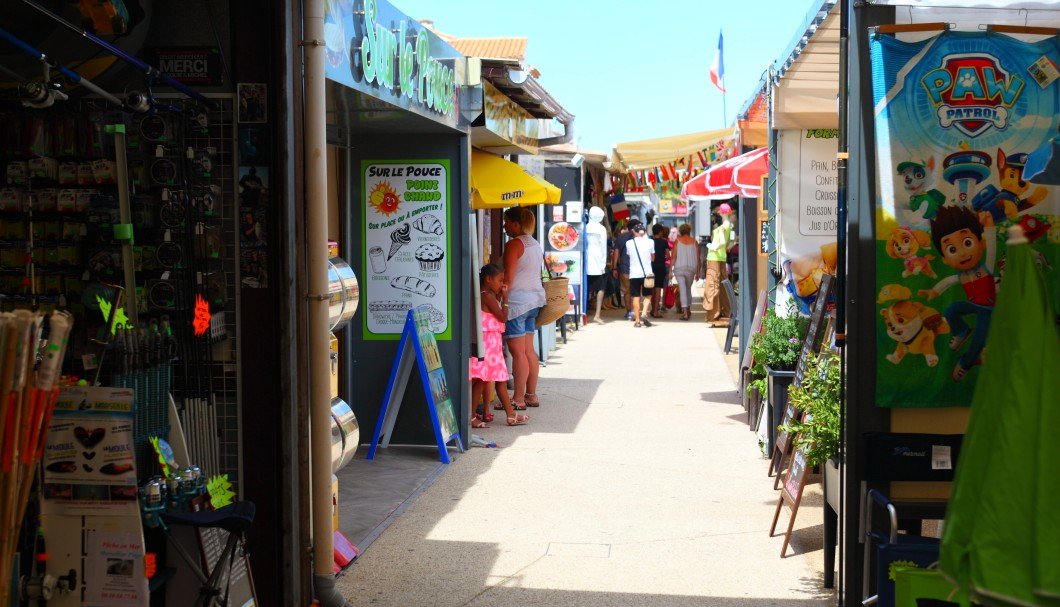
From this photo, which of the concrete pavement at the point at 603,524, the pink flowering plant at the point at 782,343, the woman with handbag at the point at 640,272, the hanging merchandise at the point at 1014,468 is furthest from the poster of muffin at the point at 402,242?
the woman with handbag at the point at 640,272

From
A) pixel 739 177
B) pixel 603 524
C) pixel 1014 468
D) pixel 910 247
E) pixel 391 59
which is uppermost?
pixel 391 59

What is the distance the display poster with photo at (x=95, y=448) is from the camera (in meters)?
3.84

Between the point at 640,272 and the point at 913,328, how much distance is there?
51.3 ft

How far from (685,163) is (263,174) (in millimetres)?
18797

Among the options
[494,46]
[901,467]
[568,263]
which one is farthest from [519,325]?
[494,46]

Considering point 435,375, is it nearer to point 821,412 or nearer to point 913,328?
point 821,412

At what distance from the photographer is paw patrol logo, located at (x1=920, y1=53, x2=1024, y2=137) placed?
4105 millimetres

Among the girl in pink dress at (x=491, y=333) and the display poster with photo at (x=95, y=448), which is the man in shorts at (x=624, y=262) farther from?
the display poster with photo at (x=95, y=448)

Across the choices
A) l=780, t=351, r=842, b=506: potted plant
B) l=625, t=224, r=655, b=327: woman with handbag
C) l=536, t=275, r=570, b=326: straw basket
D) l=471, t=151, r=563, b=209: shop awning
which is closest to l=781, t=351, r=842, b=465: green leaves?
l=780, t=351, r=842, b=506: potted plant

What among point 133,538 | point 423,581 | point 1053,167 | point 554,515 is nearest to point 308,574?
point 423,581

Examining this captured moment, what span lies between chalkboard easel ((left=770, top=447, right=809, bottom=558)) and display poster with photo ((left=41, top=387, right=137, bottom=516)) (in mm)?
3290

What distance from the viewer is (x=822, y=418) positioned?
17.2 ft

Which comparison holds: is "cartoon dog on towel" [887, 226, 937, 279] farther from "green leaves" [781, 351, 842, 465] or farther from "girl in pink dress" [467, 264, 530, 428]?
"girl in pink dress" [467, 264, 530, 428]

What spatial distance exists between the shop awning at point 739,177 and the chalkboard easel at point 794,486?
518 centimetres
